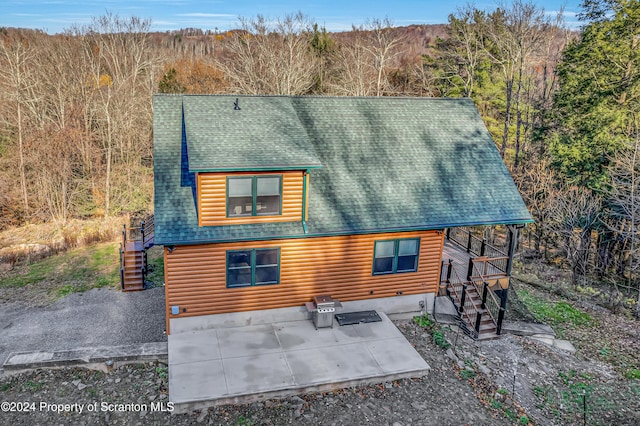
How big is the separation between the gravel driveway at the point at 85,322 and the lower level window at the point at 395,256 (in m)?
6.72

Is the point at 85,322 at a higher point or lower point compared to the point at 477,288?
lower

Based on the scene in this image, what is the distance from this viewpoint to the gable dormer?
11.5 metres

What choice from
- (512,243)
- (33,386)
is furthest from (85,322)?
(512,243)

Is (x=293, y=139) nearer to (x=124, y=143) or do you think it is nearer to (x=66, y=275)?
(x=66, y=275)

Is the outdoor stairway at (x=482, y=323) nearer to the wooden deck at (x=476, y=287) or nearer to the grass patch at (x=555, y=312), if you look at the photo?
the wooden deck at (x=476, y=287)

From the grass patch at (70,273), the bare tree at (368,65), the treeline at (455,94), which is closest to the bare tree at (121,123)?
the treeline at (455,94)

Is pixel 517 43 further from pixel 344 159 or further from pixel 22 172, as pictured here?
pixel 22 172

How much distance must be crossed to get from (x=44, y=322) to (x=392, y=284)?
35.5 feet

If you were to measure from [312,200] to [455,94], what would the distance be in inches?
1005

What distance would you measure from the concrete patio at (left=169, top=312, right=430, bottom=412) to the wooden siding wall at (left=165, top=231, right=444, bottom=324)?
2.68ft

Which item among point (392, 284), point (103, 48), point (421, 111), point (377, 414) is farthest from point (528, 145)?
point (103, 48)

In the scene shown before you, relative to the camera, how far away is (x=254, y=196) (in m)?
12.0

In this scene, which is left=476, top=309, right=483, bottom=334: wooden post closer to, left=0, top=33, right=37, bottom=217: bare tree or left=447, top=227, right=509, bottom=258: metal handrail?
left=447, top=227, right=509, bottom=258: metal handrail

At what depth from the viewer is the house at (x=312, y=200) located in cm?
1184
